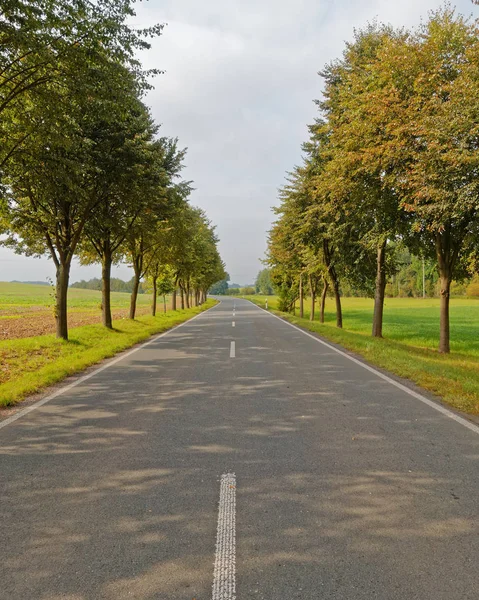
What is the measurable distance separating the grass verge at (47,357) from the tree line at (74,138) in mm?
1230

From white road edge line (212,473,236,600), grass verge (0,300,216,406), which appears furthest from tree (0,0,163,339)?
white road edge line (212,473,236,600)

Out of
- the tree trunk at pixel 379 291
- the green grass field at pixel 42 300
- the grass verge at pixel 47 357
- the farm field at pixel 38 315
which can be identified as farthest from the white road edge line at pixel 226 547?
the green grass field at pixel 42 300

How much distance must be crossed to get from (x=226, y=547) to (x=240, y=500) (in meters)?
0.61

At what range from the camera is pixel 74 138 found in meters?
10.3

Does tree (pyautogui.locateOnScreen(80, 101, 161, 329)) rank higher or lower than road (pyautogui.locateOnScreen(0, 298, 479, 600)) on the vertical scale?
higher

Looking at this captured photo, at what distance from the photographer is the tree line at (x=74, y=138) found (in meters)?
7.41

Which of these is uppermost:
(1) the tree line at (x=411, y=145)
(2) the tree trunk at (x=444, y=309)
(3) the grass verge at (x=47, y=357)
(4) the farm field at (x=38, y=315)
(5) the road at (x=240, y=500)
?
(1) the tree line at (x=411, y=145)

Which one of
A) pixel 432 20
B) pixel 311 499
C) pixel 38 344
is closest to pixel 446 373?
pixel 311 499

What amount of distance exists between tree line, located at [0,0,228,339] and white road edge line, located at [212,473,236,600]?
7411 millimetres

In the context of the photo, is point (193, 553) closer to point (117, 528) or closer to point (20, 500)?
point (117, 528)

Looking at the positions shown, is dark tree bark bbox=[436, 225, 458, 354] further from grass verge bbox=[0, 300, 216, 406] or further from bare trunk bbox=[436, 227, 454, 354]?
grass verge bbox=[0, 300, 216, 406]

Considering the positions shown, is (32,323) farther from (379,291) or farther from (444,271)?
(444,271)

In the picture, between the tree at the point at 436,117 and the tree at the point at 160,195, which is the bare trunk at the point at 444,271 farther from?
the tree at the point at 160,195

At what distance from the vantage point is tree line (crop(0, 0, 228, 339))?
292 inches
